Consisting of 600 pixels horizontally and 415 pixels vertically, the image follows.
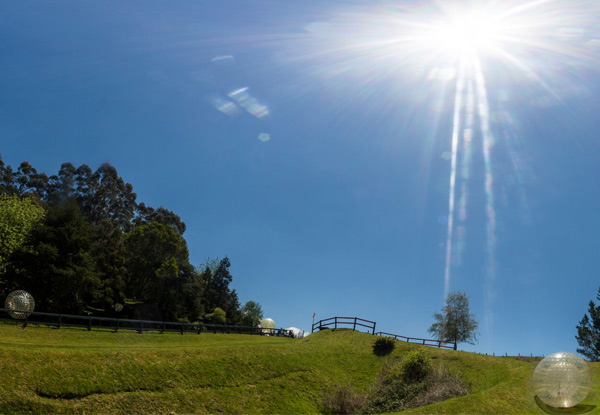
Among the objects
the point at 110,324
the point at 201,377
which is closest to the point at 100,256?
the point at 110,324

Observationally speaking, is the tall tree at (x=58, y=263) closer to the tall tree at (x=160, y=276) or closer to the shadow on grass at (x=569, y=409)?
the tall tree at (x=160, y=276)

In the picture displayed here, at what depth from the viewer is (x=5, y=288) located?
1603 inches

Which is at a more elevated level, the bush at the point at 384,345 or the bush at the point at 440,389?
the bush at the point at 384,345

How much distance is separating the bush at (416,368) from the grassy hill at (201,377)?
2406 millimetres

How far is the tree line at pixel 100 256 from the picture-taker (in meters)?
40.6

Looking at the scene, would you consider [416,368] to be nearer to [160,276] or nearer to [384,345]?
[384,345]

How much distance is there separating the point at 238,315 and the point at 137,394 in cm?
5591

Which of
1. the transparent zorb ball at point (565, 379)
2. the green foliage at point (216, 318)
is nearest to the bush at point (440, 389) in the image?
the transparent zorb ball at point (565, 379)

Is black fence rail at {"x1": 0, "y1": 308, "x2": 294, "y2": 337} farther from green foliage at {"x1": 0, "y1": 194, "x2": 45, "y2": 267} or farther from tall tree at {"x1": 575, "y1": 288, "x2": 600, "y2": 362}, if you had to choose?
tall tree at {"x1": 575, "y1": 288, "x2": 600, "y2": 362}

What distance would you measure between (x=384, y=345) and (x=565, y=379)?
1588 centimetres

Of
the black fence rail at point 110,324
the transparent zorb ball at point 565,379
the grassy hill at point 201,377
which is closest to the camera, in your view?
the grassy hill at point 201,377

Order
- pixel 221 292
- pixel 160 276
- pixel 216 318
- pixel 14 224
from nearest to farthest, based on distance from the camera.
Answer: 1. pixel 14 224
2. pixel 160 276
3. pixel 216 318
4. pixel 221 292

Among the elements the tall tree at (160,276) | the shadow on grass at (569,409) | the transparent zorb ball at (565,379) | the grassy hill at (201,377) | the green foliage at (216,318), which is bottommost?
the grassy hill at (201,377)

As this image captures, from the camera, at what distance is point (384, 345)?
31.6m
